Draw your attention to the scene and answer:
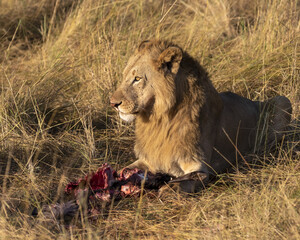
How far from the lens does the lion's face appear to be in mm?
3957

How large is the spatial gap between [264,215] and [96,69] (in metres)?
3.04

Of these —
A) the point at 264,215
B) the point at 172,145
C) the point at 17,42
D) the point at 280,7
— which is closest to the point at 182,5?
the point at 280,7

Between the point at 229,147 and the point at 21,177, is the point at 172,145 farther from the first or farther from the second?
the point at 21,177

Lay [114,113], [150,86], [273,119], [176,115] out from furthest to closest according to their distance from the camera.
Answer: [114,113] < [273,119] < [176,115] < [150,86]

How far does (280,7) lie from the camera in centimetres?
620

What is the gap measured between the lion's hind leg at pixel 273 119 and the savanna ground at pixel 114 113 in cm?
11

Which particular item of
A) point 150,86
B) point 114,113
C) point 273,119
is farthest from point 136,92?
point 273,119

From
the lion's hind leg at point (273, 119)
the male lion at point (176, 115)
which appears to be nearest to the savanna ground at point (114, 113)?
the lion's hind leg at point (273, 119)

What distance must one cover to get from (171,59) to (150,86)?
25 centimetres

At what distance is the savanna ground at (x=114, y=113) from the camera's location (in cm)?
340

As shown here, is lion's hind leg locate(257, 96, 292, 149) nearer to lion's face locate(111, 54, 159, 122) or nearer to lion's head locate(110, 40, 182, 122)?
lion's head locate(110, 40, 182, 122)

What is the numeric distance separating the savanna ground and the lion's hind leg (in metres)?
0.11

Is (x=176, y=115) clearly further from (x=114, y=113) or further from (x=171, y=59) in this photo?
(x=114, y=113)

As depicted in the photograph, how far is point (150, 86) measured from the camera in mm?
3965
